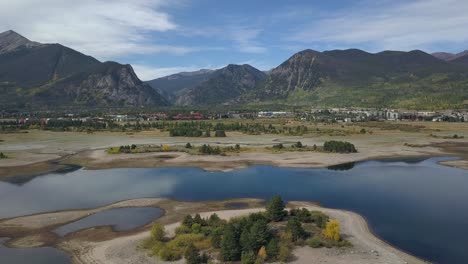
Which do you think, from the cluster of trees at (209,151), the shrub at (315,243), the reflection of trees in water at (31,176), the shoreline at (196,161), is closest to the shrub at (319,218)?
the shrub at (315,243)

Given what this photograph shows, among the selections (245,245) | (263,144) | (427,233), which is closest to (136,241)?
(245,245)

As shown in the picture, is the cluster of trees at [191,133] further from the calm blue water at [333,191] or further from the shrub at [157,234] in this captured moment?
the shrub at [157,234]

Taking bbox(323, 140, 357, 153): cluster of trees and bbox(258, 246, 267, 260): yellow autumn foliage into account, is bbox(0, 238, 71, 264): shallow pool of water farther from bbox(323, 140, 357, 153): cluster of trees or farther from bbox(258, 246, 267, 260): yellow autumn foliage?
bbox(323, 140, 357, 153): cluster of trees

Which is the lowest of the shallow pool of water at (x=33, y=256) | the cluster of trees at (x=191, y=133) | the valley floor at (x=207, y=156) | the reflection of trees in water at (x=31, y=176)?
the shallow pool of water at (x=33, y=256)

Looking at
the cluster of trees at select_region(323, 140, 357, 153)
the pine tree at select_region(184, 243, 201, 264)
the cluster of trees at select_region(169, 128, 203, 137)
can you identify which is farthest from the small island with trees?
the pine tree at select_region(184, 243, 201, 264)

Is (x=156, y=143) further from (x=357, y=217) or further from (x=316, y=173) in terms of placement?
(x=357, y=217)

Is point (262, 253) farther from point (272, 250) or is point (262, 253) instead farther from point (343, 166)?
point (343, 166)
